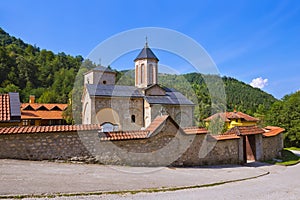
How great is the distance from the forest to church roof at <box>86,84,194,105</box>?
4806mm

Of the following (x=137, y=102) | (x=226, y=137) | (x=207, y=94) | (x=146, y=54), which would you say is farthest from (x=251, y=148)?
(x=207, y=94)

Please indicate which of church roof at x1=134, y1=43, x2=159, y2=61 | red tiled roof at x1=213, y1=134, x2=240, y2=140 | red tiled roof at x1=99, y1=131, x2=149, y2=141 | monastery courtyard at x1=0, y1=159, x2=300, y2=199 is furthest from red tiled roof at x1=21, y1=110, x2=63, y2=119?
red tiled roof at x1=213, y1=134, x2=240, y2=140

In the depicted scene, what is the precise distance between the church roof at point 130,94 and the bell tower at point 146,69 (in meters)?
1.70

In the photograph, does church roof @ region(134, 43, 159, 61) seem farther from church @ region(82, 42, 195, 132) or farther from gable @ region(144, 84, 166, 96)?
gable @ region(144, 84, 166, 96)

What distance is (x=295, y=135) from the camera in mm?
28141

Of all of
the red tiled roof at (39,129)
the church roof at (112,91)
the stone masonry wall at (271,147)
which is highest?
the church roof at (112,91)

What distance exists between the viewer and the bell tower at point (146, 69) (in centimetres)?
2756

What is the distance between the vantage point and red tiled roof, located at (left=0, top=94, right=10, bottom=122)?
32.5ft

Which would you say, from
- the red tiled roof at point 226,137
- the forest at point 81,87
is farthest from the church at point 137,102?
the red tiled roof at point 226,137

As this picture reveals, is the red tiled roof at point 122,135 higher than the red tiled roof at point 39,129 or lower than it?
lower

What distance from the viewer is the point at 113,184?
6418mm

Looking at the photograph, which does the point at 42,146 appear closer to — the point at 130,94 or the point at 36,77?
the point at 130,94

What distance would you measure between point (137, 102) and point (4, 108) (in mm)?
15858

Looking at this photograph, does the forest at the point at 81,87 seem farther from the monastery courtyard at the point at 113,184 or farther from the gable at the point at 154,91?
the monastery courtyard at the point at 113,184
